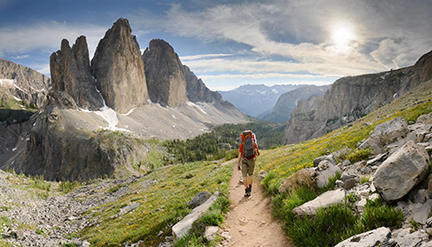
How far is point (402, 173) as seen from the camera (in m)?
4.86

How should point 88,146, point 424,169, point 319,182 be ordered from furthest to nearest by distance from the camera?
point 88,146 < point 319,182 < point 424,169

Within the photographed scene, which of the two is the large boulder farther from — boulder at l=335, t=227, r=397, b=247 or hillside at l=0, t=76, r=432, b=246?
boulder at l=335, t=227, r=397, b=247

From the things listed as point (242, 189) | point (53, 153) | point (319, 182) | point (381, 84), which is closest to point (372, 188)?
point (319, 182)

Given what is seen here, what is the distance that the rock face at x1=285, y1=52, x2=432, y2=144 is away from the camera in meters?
95.4

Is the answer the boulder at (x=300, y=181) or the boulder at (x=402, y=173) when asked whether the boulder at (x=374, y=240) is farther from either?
the boulder at (x=300, y=181)

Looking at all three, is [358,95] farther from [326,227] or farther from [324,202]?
[326,227]

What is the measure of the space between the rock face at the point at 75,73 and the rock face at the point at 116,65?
11.4m

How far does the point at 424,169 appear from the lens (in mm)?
4656

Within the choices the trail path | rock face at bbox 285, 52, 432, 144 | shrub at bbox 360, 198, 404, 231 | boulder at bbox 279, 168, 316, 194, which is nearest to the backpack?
the trail path

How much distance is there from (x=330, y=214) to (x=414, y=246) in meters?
2.01

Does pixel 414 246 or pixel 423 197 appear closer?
pixel 414 246

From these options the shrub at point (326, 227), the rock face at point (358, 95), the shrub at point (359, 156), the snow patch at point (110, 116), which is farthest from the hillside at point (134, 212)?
the snow patch at point (110, 116)

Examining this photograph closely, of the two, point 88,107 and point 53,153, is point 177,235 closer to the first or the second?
point 53,153

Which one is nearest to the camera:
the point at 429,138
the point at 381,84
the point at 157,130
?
the point at 429,138
